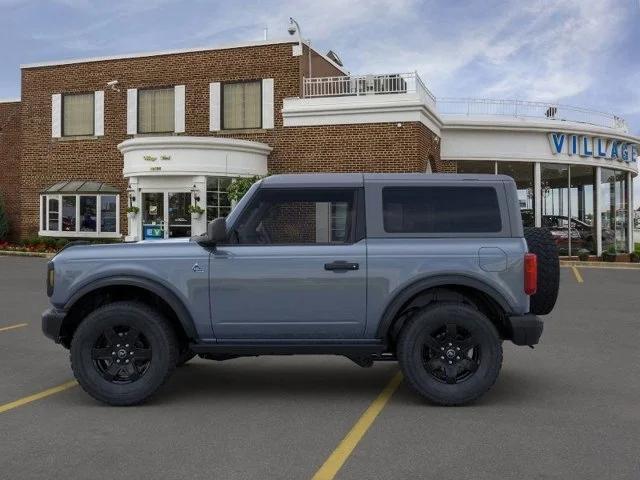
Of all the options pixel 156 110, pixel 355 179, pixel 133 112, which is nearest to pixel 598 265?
pixel 156 110

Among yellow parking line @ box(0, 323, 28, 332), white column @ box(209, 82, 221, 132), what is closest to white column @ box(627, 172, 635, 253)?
white column @ box(209, 82, 221, 132)

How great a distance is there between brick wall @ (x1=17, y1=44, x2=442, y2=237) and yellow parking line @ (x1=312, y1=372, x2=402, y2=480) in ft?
58.5

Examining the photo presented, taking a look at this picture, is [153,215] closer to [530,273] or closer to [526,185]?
[526,185]

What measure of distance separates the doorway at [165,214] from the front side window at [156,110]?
365 centimetres

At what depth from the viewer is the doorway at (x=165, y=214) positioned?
25.1 m

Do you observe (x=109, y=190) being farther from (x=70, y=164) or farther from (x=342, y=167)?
(x=342, y=167)

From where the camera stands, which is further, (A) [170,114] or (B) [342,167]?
(A) [170,114]

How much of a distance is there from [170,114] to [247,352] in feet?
75.0

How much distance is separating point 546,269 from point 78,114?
26.2 m

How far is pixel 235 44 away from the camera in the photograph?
26.6m

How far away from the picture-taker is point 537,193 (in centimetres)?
2788

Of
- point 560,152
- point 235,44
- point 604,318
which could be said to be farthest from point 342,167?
point 604,318

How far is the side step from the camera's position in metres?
6.14

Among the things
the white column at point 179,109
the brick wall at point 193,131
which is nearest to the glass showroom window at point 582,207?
the brick wall at point 193,131
